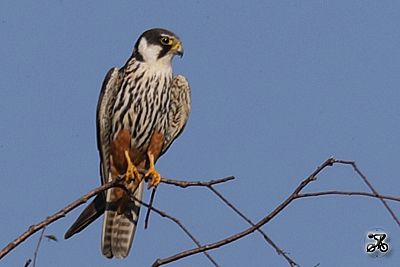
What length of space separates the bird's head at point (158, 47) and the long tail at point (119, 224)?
2.73ft

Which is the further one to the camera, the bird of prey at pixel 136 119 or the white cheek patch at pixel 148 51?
the white cheek patch at pixel 148 51

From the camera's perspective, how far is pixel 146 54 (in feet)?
17.7

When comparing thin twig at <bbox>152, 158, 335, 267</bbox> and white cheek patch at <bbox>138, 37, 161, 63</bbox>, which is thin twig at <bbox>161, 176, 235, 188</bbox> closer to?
thin twig at <bbox>152, 158, 335, 267</bbox>

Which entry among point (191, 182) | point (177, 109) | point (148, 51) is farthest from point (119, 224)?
point (191, 182)

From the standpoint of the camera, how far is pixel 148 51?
5.41 metres

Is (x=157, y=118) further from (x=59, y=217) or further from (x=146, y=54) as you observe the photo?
(x=59, y=217)

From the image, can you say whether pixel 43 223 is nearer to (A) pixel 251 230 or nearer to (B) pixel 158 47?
(A) pixel 251 230

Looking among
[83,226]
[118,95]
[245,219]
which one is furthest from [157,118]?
[245,219]

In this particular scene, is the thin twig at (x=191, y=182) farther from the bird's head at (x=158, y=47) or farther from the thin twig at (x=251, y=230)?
the bird's head at (x=158, y=47)

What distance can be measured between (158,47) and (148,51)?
71 millimetres

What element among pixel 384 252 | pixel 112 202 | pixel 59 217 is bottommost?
pixel 384 252

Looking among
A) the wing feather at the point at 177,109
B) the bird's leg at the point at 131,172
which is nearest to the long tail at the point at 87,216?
the bird's leg at the point at 131,172

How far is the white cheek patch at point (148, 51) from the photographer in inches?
211

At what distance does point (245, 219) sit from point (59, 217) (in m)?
0.62
